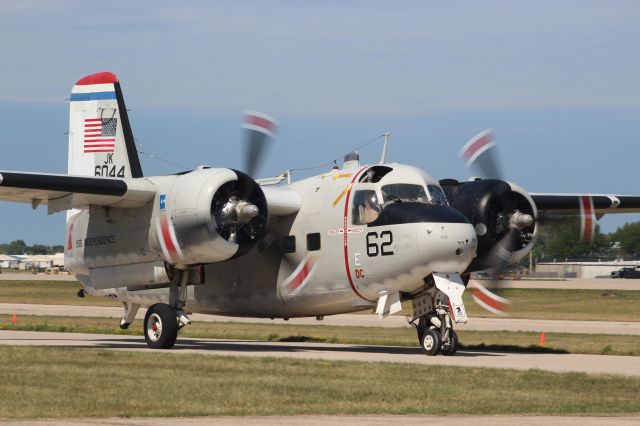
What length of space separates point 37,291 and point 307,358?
226 ft

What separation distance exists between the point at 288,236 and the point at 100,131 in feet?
25.6

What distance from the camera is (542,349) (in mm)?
31047

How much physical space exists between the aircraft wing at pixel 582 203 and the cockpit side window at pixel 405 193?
607 centimetres

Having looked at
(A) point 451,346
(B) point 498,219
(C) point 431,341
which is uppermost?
(B) point 498,219

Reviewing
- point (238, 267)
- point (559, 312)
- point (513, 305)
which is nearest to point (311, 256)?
point (238, 267)

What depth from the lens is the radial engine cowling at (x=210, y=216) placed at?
87.1ft

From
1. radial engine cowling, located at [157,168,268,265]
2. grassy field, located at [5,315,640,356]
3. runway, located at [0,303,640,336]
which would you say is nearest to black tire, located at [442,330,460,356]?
grassy field, located at [5,315,640,356]

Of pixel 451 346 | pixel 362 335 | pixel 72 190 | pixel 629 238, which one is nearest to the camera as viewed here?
Result: pixel 451 346

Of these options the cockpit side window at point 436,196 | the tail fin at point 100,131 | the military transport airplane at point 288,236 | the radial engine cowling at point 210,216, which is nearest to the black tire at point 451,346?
the military transport airplane at point 288,236

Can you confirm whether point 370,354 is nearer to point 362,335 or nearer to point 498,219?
point 498,219

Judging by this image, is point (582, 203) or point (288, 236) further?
point (582, 203)

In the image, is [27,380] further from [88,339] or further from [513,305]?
[513,305]

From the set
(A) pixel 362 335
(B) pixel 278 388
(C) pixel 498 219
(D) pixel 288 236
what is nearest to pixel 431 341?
(C) pixel 498 219

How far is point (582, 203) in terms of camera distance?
32.2 m
